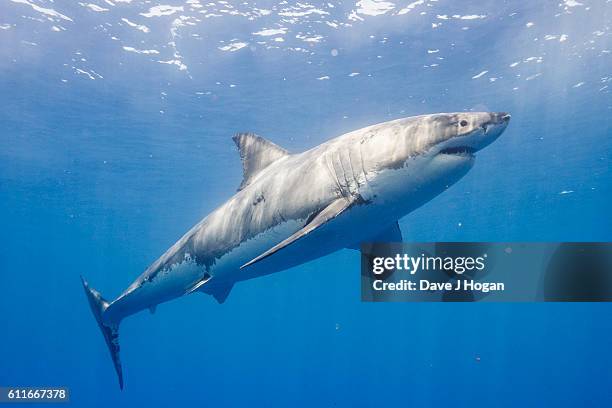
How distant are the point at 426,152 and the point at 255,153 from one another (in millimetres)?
3574

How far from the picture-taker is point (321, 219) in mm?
4199

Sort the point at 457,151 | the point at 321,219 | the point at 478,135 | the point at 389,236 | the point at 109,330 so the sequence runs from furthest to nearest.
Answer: the point at 109,330 < the point at 389,236 < the point at 321,219 < the point at 457,151 < the point at 478,135

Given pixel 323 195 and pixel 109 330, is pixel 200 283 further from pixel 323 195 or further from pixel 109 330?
pixel 109 330

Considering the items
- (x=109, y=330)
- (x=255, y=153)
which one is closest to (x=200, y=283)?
(x=255, y=153)

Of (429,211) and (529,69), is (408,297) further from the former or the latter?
(429,211)

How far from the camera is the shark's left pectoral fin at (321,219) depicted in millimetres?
4090

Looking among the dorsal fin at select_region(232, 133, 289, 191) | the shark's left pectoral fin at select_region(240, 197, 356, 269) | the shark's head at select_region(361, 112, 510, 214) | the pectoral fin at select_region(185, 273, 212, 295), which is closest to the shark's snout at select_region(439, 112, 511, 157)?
the shark's head at select_region(361, 112, 510, 214)

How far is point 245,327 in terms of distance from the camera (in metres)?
150

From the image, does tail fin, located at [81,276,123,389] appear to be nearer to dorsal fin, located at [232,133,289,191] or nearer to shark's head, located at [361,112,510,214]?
dorsal fin, located at [232,133,289,191]

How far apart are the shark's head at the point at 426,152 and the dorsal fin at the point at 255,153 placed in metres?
2.63

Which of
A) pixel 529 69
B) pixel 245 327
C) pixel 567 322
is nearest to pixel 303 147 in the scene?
pixel 529 69

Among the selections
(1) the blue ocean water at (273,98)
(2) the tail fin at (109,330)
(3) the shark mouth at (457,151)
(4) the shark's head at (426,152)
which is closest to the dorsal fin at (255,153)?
(4) the shark's head at (426,152)

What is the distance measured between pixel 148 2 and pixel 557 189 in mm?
29801

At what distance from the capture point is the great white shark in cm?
375
